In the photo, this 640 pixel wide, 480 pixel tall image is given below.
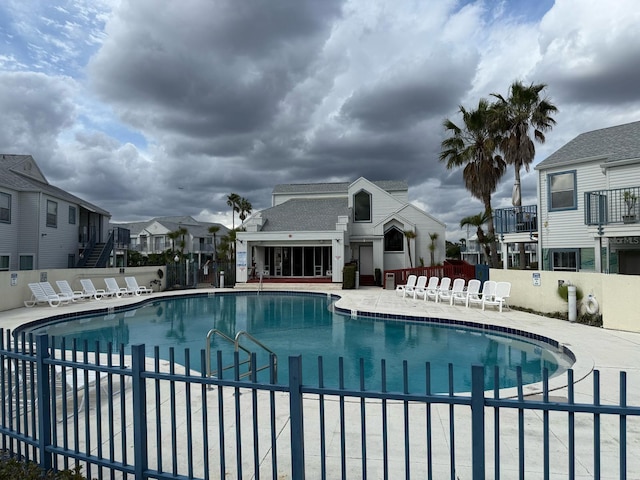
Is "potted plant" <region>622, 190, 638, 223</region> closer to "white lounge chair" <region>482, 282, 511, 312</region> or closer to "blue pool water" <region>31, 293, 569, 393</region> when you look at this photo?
"white lounge chair" <region>482, 282, 511, 312</region>

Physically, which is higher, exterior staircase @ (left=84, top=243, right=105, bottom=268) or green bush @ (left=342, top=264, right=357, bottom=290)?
exterior staircase @ (left=84, top=243, right=105, bottom=268)

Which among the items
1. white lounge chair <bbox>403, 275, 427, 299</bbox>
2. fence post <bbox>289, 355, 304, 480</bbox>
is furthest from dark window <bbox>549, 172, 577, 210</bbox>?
fence post <bbox>289, 355, 304, 480</bbox>

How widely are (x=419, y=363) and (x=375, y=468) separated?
5.91 metres

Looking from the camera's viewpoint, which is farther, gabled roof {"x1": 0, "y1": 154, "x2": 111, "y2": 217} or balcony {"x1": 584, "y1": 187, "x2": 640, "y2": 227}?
gabled roof {"x1": 0, "y1": 154, "x2": 111, "y2": 217}

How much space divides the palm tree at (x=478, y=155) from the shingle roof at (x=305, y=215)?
985cm

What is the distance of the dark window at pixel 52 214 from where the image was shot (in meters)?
22.9

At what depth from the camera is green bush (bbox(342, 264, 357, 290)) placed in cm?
2472

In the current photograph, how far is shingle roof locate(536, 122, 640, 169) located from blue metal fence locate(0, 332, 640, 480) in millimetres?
13395

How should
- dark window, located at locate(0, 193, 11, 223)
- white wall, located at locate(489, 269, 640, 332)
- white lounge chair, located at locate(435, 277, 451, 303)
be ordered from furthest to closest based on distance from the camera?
dark window, located at locate(0, 193, 11, 223), white lounge chair, located at locate(435, 277, 451, 303), white wall, located at locate(489, 269, 640, 332)

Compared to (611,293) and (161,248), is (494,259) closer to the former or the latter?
(611,293)

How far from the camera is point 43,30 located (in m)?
11.4

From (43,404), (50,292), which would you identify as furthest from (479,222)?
(43,404)

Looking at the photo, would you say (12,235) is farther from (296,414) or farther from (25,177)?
(296,414)

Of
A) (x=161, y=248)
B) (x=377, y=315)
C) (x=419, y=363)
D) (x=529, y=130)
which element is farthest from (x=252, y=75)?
(x=161, y=248)
